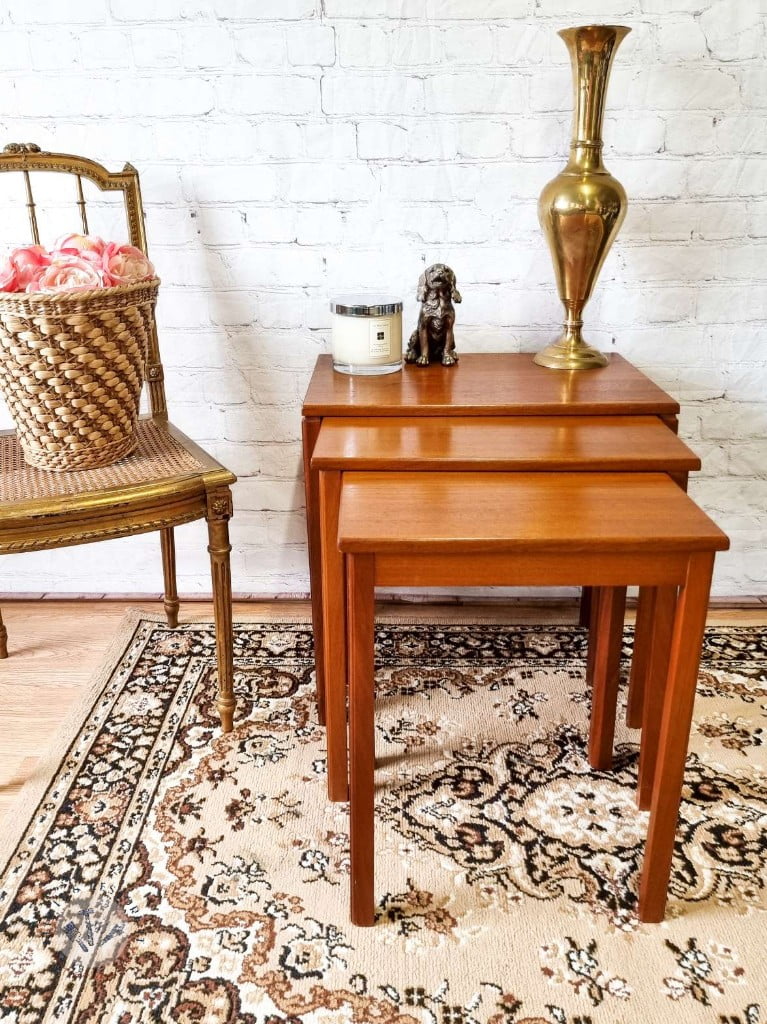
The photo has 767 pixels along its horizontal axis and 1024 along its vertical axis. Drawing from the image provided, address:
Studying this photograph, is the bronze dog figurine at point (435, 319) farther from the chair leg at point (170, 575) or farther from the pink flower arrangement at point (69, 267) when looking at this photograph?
the chair leg at point (170, 575)

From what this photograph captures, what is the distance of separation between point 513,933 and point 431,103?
1.38m

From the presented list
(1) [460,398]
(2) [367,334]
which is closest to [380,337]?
(2) [367,334]

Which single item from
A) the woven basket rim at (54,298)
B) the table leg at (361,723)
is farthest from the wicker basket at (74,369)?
the table leg at (361,723)

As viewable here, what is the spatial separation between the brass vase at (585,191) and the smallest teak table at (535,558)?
0.53 meters

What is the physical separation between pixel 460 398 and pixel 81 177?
80 centimetres

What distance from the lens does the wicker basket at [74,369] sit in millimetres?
1223

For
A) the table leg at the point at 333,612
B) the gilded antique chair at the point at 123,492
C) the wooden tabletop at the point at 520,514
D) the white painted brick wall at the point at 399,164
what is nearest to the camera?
the wooden tabletop at the point at 520,514

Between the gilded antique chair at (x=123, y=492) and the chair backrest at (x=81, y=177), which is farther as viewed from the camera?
the chair backrest at (x=81, y=177)

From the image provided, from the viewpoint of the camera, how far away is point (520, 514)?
1024 millimetres

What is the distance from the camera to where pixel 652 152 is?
5.27ft

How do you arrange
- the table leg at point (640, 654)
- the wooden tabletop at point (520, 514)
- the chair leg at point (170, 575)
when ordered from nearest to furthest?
the wooden tabletop at point (520, 514)
the table leg at point (640, 654)
the chair leg at point (170, 575)

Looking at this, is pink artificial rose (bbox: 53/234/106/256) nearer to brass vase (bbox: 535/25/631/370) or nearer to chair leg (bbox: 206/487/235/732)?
chair leg (bbox: 206/487/235/732)

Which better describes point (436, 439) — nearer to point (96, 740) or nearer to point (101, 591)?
point (96, 740)

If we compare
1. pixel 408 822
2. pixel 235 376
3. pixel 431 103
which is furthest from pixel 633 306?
pixel 408 822
